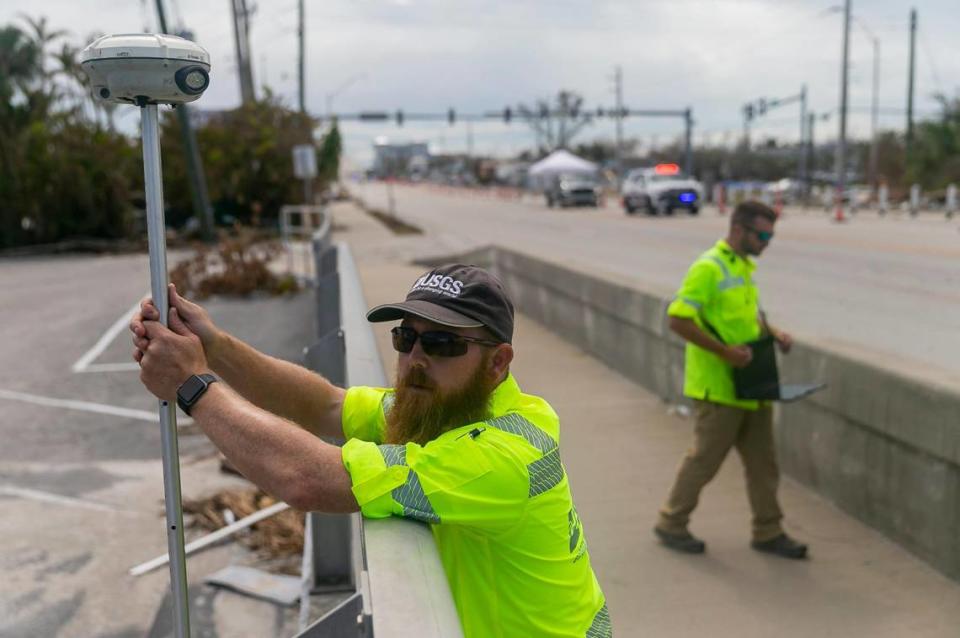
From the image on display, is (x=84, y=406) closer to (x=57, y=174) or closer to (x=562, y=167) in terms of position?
(x=57, y=174)

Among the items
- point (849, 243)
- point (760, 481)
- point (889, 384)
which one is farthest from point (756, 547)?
point (849, 243)

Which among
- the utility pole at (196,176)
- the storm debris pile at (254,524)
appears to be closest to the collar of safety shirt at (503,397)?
A: the storm debris pile at (254,524)

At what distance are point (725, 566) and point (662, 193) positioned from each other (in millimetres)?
37062

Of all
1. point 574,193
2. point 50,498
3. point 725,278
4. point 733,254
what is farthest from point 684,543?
point 574,193

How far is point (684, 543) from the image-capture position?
17.8 feet

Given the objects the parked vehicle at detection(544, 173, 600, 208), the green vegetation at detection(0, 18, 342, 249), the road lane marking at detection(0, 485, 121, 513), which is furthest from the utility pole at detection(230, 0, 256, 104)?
the road lane marking at detection(0, 485, 121, 513)

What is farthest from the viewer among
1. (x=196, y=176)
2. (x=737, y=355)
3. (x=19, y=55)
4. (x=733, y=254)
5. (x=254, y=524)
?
(x=19, y=55)

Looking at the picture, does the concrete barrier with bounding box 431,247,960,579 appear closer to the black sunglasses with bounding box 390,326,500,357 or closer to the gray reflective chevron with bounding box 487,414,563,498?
the gray reflective chevron with bounding box 487,414,563,498

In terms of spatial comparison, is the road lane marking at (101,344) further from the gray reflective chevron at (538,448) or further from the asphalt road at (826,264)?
the gray reflective chevron at (538,448)

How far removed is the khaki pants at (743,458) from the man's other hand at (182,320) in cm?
317

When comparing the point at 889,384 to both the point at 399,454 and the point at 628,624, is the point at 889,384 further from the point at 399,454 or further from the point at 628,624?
the point at 399,454

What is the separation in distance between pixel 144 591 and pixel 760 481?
348 cm

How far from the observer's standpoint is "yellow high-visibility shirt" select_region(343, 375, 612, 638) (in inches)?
86.0

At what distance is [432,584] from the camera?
6.71ft
